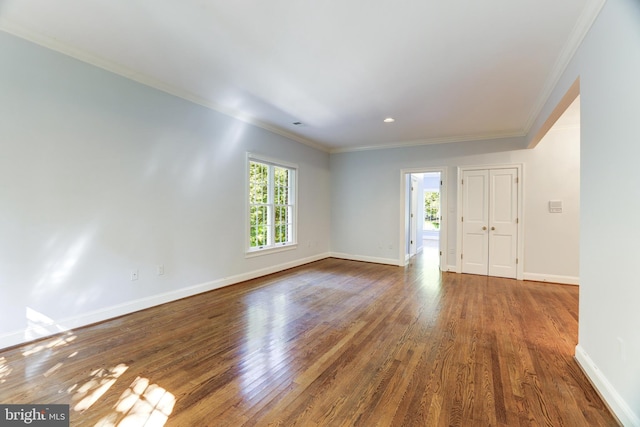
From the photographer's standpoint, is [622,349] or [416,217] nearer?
[622,349]

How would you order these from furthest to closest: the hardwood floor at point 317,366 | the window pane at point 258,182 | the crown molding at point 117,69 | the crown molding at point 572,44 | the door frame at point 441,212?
the door frame at point 441,212
the window pane at point 258,182
the crown molding at point 117,69
the crown molding at point 572,44
the hardwood floor at point 317,366

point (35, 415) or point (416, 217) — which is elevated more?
point (416, 217)

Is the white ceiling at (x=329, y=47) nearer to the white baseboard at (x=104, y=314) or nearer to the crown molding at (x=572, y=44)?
the crown molding at (x=572, y=44)

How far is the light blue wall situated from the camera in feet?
7.93

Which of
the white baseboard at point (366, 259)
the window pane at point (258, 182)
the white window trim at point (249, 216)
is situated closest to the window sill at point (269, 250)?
the white window trim at point (249, 216)

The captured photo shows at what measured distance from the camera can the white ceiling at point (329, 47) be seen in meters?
2.06

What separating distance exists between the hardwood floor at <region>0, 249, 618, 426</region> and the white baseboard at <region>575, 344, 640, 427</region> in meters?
0.06

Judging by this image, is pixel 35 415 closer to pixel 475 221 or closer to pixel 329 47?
pixel 329 47

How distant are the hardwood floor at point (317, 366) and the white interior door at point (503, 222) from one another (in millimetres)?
1487

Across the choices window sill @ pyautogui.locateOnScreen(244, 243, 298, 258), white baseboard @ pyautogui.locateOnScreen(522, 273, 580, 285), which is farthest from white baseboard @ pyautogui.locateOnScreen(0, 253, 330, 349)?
white baseboard @ pyautogui.locateOnScreen(522, 273, 580, 285)

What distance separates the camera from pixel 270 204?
17.1 feet

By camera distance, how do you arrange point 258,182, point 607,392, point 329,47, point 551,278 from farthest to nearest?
1. point 258,182
2. point 551,278
3. point 329,47
4. point 607,392

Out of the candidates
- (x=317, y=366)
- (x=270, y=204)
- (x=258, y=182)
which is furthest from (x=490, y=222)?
(x=317, y=366)

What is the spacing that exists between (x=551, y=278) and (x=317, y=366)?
16.2 ft
